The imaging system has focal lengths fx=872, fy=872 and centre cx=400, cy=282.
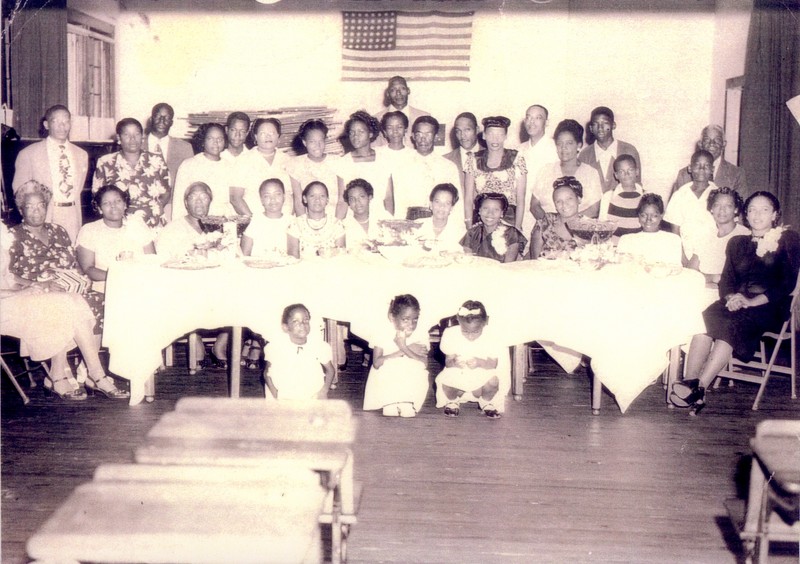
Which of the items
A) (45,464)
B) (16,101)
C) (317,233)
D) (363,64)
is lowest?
(45,464)

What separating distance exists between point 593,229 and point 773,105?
2594 mm

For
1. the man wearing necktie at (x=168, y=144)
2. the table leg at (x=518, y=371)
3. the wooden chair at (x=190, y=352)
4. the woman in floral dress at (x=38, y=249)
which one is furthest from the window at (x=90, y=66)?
the table leg at (x=518, y=371)

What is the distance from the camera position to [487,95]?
24.9 feet

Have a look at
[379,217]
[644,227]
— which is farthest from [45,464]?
[644,227]

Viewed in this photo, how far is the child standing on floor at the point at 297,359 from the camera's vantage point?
13.8 ft

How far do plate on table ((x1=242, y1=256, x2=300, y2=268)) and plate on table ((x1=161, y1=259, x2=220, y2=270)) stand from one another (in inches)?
6.5

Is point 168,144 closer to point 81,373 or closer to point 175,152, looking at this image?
point 175,152

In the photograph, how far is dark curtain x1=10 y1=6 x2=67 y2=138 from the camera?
6.55 meters

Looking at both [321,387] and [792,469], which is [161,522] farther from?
[321,387]

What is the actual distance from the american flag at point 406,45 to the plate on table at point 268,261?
3498mm

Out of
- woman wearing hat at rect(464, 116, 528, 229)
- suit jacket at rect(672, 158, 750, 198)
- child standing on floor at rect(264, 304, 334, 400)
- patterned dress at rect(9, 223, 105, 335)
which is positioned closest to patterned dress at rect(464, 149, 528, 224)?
woman wearing hat at rect(464, 116, 528, 229)

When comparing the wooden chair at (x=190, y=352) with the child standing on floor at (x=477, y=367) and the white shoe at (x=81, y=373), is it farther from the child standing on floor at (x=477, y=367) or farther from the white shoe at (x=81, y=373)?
the child standing on floor at (x=477, y=367)

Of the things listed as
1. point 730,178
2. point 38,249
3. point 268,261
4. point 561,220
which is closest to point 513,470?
point 268,261

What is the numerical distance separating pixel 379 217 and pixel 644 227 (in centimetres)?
161
